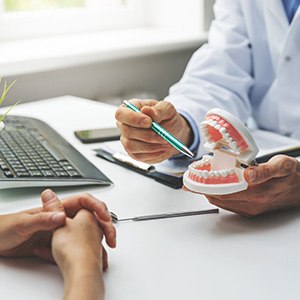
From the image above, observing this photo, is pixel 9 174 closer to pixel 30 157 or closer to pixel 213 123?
pixel 30 157

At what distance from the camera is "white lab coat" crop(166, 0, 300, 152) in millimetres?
1392

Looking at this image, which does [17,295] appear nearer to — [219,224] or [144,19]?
[219,224]

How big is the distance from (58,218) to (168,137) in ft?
0.95

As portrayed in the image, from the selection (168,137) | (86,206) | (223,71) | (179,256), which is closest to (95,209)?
(86,206)

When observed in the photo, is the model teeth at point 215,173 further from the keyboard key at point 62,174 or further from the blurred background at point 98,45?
the blurred background at point 98,45

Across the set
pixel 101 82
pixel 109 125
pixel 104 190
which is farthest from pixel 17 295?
pixel 101 82

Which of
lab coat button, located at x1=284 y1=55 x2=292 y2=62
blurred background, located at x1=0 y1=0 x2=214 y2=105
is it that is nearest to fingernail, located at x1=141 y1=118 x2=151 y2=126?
lab coat button, located at x1=284 y1=55 x2=292 y2=62

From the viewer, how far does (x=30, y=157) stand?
1.07m

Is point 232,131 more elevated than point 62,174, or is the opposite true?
point 232,131

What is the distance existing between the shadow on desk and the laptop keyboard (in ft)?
0.88

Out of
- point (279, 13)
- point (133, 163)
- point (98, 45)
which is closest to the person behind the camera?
point (133, 163)

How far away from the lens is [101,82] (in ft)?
6.76

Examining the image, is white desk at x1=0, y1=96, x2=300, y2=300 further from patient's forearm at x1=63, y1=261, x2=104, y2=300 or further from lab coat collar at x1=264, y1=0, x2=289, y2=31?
lab coat collar at x1=264, y1=0, x2=289, y2=31

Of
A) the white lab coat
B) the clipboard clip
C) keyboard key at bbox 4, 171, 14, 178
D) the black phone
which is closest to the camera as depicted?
keyboard key at bbox 4, 171, 14, 178
